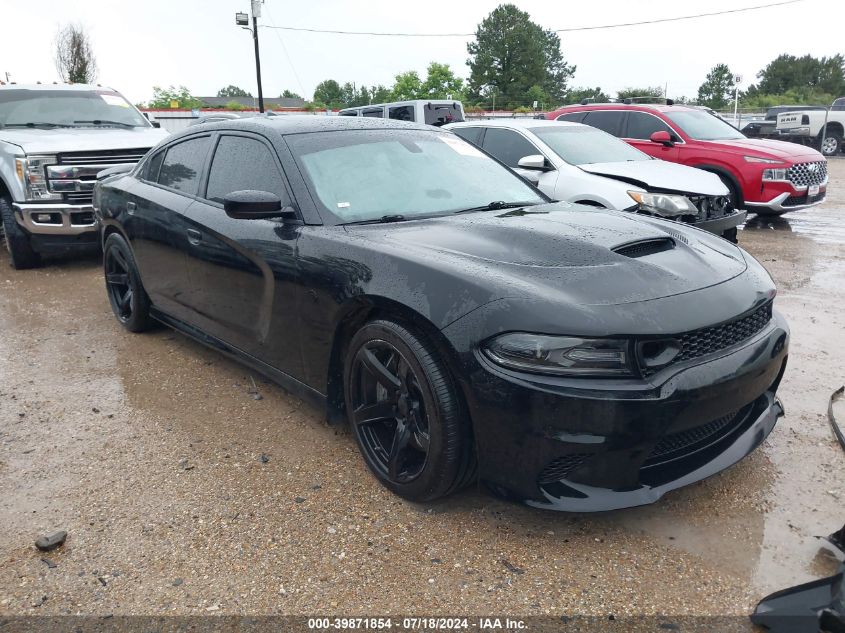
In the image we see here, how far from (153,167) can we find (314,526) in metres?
3.05

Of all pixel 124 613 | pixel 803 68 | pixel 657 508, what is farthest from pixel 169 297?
pixel 803 68

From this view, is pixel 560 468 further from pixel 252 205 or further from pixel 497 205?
Answer: pixel 252 205

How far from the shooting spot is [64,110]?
8.11m

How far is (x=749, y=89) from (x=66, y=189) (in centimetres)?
8271

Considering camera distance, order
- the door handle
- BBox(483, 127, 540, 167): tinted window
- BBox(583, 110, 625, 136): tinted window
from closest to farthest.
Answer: the door handle → BBox(483, 127, 540, 167): tinted window → BBox(583, 110, 625, 136): tinted window

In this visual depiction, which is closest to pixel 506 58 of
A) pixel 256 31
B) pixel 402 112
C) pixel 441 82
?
pixel 441 82

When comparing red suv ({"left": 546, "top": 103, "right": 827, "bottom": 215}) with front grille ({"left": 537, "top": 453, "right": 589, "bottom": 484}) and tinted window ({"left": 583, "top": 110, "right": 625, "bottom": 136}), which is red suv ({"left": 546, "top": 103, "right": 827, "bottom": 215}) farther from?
front grille ({"left": 537, "top": 453, "right": 589, "bottom": 484})

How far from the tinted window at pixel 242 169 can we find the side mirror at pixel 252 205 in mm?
168

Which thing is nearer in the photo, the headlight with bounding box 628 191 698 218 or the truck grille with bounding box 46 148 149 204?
the headlight with bounding box 628 191 698 218

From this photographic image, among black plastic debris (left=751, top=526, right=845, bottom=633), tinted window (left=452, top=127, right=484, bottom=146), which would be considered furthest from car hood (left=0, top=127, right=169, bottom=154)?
black plastic debris (left=751, top=526, right=845, bottom=633)

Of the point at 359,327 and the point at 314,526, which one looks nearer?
the point at 314,526

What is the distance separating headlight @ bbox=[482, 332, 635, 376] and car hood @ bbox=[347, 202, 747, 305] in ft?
0.49

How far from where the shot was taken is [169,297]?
4273mm

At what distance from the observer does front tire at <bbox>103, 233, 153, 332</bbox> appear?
15.5ft
